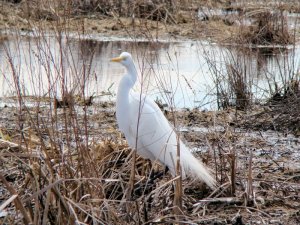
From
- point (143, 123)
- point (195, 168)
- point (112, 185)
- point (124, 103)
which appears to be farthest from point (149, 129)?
point (112, 185)

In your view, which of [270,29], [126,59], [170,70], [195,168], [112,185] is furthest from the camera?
[270,29]

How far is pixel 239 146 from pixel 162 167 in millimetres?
930

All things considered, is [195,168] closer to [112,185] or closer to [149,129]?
[112,185]

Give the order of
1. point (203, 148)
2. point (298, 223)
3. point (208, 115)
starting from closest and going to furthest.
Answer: point (298, 223)
point (203, 148)
point (208, 115)

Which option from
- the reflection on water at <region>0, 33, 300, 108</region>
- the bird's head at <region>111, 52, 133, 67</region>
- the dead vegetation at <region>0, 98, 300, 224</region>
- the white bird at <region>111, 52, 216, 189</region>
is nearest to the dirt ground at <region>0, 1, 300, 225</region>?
the dead vegetation at <region>0, 98, 300, 224</region>

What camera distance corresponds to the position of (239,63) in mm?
7988

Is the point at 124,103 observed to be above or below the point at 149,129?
above

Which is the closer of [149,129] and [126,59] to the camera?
[149,129]

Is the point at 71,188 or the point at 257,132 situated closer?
the point at 71,188

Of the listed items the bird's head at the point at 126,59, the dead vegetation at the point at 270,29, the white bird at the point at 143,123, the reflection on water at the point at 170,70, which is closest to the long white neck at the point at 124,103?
the white bird at the point at 143,123

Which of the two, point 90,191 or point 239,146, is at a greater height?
point 90,191

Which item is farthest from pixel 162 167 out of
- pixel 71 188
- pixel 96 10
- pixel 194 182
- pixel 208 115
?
pixel 96 10

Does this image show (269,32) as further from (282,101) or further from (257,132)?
(257,132)

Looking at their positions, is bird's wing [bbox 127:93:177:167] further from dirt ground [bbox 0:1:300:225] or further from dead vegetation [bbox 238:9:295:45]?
dead vegetation [bbox 238:9:295:45]
